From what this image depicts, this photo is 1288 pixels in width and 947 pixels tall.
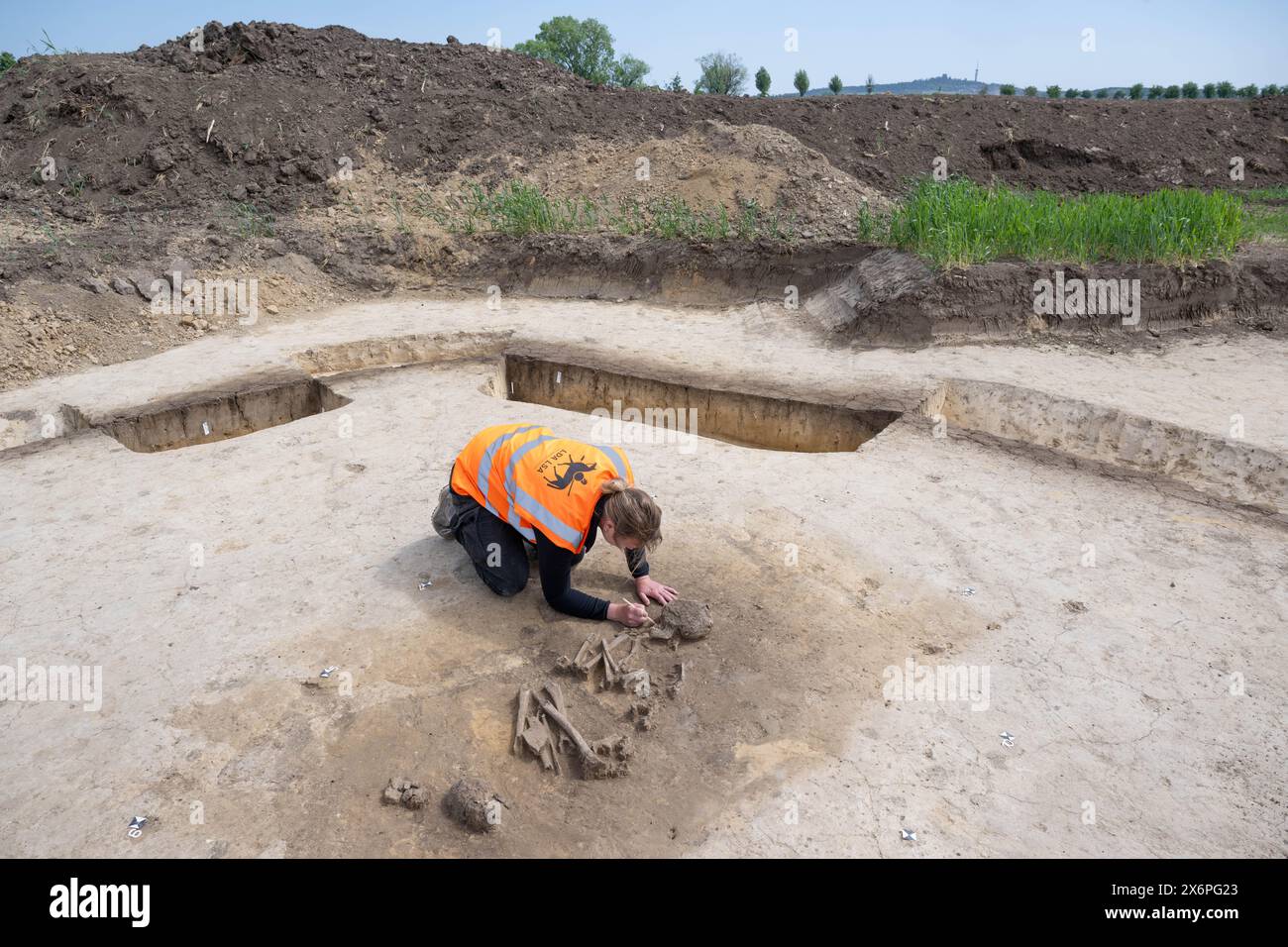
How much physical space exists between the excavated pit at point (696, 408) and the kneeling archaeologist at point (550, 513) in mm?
2362

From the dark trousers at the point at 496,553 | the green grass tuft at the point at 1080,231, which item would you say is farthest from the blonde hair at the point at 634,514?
the green grass tuft at the point at 1080,231

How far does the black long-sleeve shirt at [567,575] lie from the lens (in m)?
3.60

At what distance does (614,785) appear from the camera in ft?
9.82

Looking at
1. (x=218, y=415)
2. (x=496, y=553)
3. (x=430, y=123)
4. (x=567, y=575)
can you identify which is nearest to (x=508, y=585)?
(x=496, y=553)

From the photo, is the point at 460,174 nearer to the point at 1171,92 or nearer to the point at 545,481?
the point at 545,481

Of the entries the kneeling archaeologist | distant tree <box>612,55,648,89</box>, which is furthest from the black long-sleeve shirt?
distant tree <box>612,55,648,89</box>

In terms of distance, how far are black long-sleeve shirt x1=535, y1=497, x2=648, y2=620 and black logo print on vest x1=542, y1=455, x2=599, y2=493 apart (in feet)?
0.44

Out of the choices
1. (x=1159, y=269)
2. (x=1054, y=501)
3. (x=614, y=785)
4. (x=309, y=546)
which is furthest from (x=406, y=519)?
(x=1159, y=269)

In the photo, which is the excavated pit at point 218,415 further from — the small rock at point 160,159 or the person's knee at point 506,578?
the small rock at point 160,159

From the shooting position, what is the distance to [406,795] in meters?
2.88

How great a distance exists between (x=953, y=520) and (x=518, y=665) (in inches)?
105

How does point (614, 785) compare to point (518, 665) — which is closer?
point (614, 785)

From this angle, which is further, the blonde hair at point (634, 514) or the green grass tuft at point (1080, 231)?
the green grass tuft at point (1080, 231)

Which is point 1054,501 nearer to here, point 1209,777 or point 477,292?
point 1209,777
